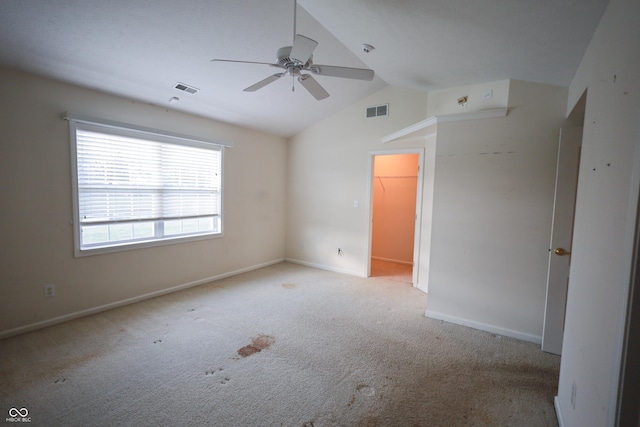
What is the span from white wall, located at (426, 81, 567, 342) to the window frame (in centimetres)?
318

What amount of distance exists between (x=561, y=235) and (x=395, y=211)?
331 centimetres

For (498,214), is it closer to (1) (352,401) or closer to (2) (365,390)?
(2) (365,390)

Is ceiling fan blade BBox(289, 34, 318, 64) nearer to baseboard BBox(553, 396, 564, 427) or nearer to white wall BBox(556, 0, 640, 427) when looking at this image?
white wall BBox(556, 0, 640, 427)

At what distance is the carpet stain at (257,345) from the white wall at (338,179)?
2.40 metres

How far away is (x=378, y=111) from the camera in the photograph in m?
4.36

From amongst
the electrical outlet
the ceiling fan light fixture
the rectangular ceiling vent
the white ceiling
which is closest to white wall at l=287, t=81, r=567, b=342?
the white ceiling

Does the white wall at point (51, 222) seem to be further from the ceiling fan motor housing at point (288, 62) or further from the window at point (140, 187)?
the ceiling fan motor housing at point (288, 62)

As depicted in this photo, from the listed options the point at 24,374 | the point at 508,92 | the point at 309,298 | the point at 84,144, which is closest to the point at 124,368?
the point at 24,374

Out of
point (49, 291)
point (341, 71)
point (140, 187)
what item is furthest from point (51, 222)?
point (341, 71)

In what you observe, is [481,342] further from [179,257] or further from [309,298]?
[179,257]

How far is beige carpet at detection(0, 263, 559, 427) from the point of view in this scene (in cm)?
175

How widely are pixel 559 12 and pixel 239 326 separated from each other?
3.56 meters

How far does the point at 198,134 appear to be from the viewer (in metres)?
3.96

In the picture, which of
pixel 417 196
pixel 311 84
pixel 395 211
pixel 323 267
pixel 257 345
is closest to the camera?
pixel 311 84
